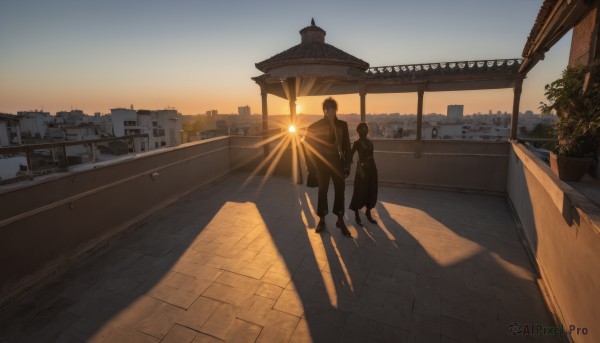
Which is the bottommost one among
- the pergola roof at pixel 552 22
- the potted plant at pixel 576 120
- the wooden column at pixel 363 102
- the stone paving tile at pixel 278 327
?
the stone paving tile at pixel 278 327

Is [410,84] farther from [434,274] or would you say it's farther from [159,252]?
[159,252]

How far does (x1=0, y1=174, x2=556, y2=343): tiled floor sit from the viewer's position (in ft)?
9.18

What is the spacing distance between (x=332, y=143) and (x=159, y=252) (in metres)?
3.27

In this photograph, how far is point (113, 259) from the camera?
423 cm

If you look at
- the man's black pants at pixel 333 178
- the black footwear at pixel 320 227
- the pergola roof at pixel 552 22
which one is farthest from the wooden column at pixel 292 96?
the pergola roof at pixel 552 22

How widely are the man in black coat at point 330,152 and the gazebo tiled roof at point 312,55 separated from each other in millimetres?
3419

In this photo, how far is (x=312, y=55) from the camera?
805cm

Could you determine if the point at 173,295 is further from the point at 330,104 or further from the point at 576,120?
the point at 576,120

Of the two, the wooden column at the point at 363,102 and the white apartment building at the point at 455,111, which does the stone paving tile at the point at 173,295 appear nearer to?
the wooden column at the point at 363,102

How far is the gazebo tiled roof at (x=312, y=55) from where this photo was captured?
7.83 metres

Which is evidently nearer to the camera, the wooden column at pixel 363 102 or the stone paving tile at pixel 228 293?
the stone paving tile at pixel 228 293

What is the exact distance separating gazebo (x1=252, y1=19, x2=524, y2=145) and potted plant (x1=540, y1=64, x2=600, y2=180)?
5062mm

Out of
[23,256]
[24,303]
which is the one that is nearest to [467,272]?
[24,303]

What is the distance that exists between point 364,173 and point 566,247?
297 centimetres
